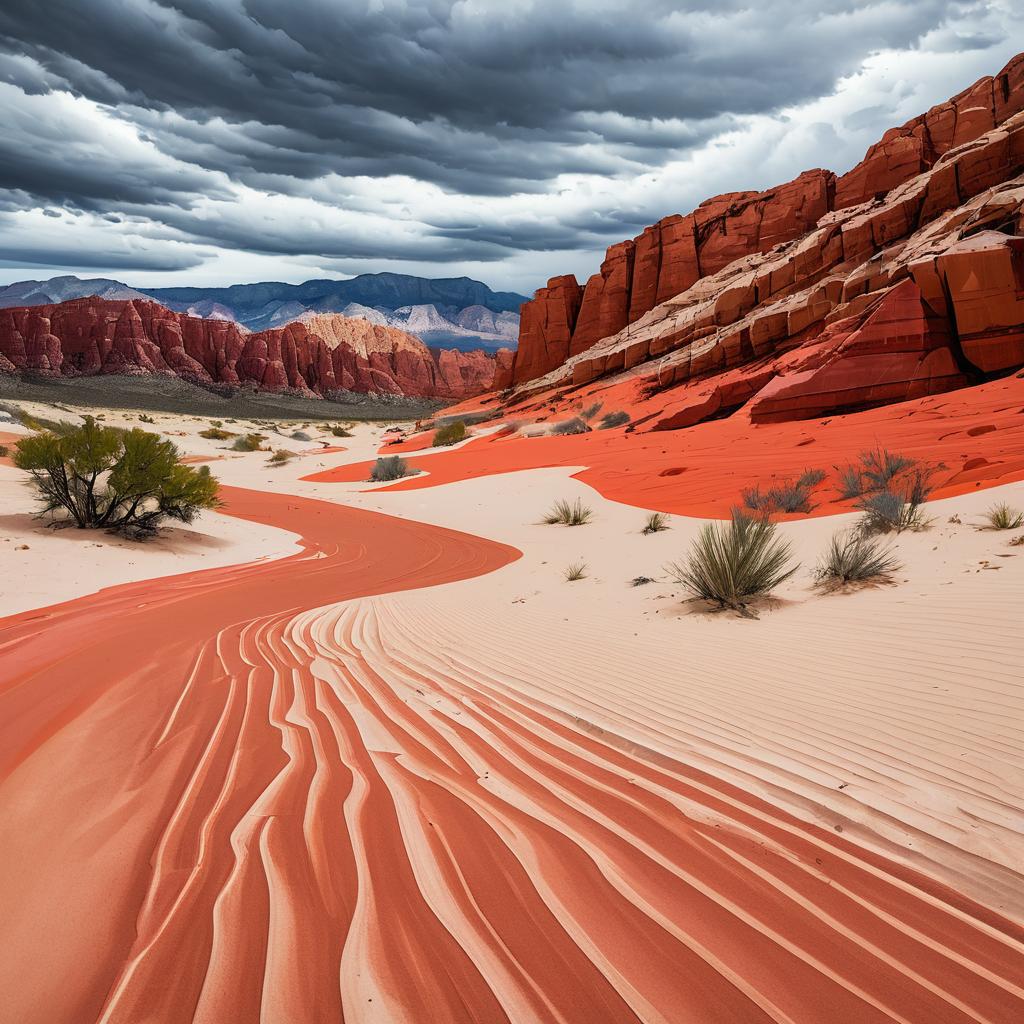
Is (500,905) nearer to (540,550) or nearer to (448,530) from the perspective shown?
(540,550)

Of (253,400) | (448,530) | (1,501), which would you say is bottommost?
(448,530)

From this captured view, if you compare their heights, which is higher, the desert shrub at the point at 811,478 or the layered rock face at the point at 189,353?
the layered rock face at the point at 189,353

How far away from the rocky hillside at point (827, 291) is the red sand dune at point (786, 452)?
264 cm

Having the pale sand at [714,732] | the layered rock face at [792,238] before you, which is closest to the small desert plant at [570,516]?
the pale sand at [714,732]

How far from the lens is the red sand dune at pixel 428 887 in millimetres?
1689

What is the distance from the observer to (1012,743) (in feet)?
9.83

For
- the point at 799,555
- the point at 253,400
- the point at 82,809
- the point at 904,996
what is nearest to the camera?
the point at 904,996

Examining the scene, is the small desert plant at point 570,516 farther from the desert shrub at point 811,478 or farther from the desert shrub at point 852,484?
the desert shrub at point 852,484

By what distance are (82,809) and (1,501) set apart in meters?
12.8

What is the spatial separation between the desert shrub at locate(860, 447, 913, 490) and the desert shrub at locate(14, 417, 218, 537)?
13440mm

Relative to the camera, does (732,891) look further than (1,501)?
No

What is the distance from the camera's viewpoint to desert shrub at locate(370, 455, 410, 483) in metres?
26.1

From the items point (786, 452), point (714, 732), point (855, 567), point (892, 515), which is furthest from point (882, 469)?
point (714, 732)

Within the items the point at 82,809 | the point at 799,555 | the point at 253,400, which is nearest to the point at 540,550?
the point at 799,555
